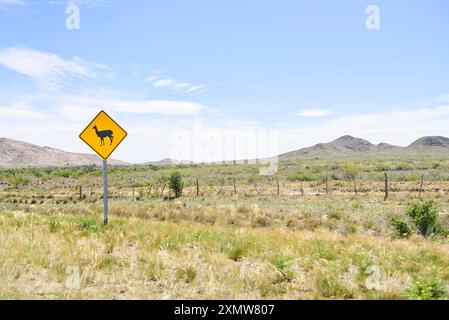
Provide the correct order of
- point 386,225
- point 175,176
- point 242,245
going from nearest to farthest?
point 242,245
point 386,225
point 175,176

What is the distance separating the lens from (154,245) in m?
9.74

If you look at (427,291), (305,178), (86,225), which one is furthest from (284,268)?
(305,178)

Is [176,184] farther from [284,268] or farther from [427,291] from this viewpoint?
[427,291]

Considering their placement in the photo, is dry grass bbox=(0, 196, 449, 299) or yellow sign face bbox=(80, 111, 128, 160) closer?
dry grass bbox=(0, 196, 449, 299)

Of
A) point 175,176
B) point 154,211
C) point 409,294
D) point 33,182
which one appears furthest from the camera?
point 33,182

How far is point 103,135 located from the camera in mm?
12602

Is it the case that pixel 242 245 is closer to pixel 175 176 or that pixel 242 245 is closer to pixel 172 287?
pixel 172 287

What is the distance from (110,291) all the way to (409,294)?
4.70 m

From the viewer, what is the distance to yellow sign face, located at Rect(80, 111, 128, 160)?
40.4 ft

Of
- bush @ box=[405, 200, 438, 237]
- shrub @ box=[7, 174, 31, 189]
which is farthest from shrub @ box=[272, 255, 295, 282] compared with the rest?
shrub @ box=[7, 174, 31, 189]

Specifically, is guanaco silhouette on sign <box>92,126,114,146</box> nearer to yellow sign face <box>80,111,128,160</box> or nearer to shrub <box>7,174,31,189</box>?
yellow sign face <box>80,111,128,160</box>

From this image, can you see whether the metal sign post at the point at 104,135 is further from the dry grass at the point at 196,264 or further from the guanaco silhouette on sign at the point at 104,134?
the dry grass at the point at 196,264

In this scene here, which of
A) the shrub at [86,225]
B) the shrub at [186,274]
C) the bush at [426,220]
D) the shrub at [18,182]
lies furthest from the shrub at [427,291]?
the shrub at [18,182]
